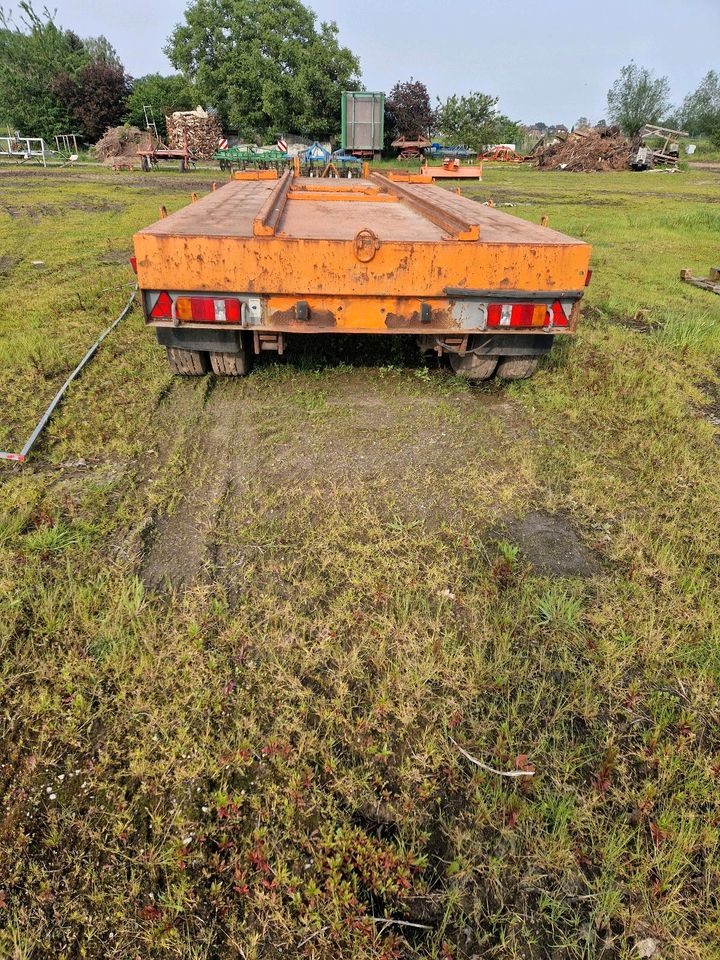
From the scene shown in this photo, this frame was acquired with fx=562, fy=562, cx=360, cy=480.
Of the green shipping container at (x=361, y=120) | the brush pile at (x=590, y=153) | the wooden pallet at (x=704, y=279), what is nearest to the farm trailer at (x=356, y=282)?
the wooden pallet at (x=704, y=279)

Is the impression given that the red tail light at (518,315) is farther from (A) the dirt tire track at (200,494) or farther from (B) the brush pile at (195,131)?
(B) the brush pile at (195,131)

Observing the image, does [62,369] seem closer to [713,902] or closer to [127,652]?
[127,652]

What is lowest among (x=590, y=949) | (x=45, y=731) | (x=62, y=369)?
(x=590, y=949)

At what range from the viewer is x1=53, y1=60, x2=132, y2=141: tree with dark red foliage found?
38344 millimetres

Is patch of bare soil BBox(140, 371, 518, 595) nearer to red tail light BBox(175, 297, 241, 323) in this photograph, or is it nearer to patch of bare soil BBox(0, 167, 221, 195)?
red tail light BBox(175, 297, 241, 323)

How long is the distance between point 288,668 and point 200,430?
2.01 metres

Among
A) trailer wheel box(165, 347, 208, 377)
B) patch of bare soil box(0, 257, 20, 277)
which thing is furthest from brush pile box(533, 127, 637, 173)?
trailer wheel box(165, 347, 208, 377)

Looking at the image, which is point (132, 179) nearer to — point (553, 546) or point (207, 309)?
point (207, 309)

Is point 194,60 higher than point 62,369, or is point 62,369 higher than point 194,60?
point 194,60

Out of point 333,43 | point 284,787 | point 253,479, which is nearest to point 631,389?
point 253,479

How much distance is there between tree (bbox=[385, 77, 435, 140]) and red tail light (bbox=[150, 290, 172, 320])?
45798mm

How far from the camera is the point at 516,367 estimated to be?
14.0 feet

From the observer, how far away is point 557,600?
7.95ft

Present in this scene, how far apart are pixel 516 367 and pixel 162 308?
8.33 feet
